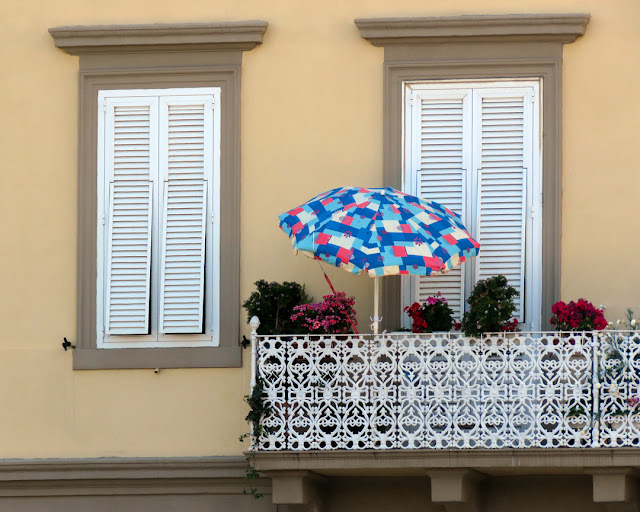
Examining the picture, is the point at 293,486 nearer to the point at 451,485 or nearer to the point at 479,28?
the point at 451,485

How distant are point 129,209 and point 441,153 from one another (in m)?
2.96

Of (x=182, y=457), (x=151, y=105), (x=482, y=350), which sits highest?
(x=151, y=105)

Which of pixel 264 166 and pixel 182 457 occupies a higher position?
pixel 264 166

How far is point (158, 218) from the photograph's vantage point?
1486cm

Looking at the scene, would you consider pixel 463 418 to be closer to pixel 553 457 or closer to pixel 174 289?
pixel 553 457

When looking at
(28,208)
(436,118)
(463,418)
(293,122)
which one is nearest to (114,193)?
(28,208)

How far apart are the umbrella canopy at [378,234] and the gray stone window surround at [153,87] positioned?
4.26 feet

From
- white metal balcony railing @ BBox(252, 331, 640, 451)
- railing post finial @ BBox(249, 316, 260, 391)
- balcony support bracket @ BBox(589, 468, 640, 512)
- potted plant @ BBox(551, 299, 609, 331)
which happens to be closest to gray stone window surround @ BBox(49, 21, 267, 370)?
railing post finial @ BBox(249, 316, 260, 391)

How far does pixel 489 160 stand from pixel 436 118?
2.08ft

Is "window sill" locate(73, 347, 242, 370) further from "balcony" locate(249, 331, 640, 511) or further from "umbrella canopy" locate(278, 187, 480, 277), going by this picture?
"umbrella canopy" locate(278, 187, 480, 277)

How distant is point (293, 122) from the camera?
14859mm

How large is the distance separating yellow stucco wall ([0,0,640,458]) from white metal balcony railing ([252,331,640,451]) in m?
1.02

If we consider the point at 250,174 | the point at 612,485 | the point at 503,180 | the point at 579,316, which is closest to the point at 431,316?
the point at 579,316

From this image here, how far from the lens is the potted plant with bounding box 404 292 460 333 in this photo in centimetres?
1396
